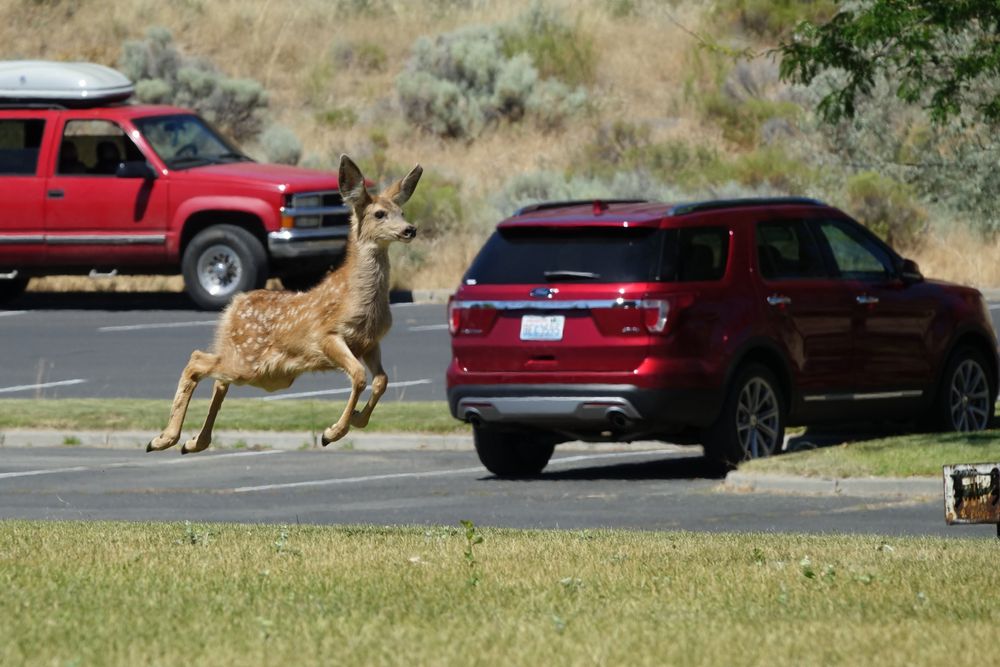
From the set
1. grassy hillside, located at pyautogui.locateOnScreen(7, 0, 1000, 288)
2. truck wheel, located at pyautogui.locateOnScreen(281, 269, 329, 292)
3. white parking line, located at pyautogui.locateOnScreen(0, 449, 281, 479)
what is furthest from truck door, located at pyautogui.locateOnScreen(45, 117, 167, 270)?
white parking line, located at pyautogui.locateOnScreen(0, 449, 281, 479)

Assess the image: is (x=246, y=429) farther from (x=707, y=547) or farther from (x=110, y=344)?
(x=707, y=547)

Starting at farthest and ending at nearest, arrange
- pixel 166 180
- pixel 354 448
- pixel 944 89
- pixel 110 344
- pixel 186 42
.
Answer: pixel 186 42
pixel 166 180
pixel 110 344
pixel 354 448
pixel 944 89

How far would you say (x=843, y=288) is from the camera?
16.2 metres

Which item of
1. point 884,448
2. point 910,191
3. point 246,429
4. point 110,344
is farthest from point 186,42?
point 884,448

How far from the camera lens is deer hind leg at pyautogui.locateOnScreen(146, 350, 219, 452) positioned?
10148 mm

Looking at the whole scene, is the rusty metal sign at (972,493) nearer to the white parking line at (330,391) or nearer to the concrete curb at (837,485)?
the concrete curb at (837,485)

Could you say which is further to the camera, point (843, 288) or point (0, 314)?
point (0, 314)

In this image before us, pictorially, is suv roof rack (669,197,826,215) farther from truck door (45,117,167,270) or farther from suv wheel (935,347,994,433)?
truck door (45,117,167,270)

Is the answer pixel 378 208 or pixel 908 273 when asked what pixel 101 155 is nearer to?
pixel 908 273

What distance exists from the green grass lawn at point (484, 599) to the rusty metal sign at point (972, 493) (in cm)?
22

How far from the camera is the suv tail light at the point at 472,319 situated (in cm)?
1520

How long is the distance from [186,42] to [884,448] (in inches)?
1586

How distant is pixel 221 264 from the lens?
1082 inches

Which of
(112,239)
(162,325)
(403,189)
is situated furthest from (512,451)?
(112,239)
